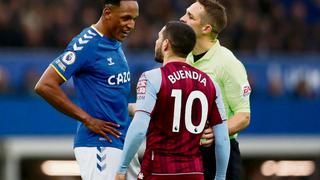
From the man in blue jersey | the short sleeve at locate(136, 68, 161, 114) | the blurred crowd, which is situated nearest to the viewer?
the short sleeve at locate(136, 68, 161, 114)

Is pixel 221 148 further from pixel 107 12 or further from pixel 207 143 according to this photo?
pixel 107 12

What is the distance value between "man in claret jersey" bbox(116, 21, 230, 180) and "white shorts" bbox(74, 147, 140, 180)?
492 millimetres

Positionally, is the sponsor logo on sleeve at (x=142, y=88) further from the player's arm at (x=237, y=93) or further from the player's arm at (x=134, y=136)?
the player's arm at (x=237, y=93)

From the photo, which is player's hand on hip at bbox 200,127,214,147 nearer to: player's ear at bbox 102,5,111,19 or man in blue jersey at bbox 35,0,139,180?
man in blue jersey at bbox 35,0,139,180

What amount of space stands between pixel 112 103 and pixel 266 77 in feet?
37.0

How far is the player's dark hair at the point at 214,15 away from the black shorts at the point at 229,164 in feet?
3.03

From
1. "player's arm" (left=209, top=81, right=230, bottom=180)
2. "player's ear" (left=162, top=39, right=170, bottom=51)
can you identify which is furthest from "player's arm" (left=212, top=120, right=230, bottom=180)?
"player's ear" (left=162, top=39, right=170, bottom=51)

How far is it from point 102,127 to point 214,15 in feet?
4.04

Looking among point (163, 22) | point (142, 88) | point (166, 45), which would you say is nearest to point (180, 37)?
point (166, 45)

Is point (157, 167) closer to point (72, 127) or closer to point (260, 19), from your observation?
point (72, 127)

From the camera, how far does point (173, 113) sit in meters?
8.10

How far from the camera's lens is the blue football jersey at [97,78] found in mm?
8680

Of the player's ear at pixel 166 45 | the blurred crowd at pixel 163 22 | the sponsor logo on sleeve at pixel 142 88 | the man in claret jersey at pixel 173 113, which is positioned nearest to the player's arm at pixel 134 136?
the man in claret jersey at pixel 173 113

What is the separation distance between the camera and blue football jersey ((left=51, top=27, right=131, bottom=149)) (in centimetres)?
868
